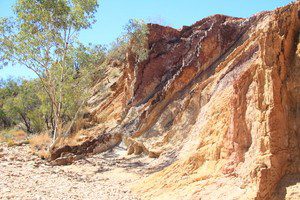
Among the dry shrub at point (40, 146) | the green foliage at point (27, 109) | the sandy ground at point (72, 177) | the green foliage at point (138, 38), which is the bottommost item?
the sandy ground at point (72, 177)

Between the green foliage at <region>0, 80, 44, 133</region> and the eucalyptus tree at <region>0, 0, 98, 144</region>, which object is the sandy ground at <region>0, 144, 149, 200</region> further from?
the green foliage at <region>0, 80, 44, 133</region>

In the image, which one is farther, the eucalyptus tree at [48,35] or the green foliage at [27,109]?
the green foliage at [27,109]

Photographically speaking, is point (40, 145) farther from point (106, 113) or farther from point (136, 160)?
point (136, 160)

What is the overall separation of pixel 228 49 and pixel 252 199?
8403mm

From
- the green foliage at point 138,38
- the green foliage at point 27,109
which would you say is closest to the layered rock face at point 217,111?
the green foliage at point 138,38

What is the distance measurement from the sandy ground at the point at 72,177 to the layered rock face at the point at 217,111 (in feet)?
2.35

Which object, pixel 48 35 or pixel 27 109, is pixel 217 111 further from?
pixel 27 109

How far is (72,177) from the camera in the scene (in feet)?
34.4

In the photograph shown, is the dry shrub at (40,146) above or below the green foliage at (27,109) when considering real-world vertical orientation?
below

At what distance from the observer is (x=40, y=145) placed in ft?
53.0

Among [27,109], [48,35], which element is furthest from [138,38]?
[27,109]

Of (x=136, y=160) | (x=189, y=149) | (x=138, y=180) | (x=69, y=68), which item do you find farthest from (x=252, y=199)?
(x=69, y=68)

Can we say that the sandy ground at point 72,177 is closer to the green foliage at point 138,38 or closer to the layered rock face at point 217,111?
the layered rock face at point 217,111

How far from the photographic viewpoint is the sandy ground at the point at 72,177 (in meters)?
8.29
